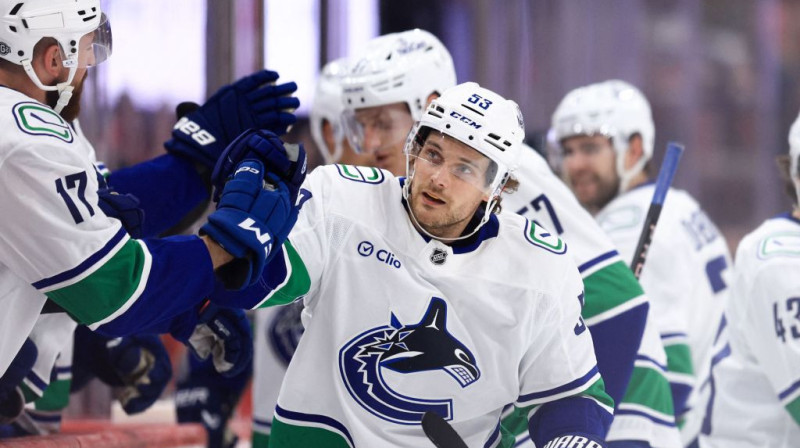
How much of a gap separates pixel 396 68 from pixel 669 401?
116 cm

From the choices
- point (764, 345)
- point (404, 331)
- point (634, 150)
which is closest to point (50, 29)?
point (404, 331)

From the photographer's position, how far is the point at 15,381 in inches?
100

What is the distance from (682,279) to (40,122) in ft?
8.20

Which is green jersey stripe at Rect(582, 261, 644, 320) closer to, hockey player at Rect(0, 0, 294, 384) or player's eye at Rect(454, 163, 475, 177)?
player's eye at Rect(454, 163, 475, 177)

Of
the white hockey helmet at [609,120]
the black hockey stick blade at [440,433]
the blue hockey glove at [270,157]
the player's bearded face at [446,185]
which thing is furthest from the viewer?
the white hockey helmet at [609,120]

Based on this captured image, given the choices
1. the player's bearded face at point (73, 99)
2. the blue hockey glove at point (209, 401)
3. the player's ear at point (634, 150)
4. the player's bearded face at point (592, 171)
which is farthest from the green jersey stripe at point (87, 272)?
the player's ear at point (634, 150)

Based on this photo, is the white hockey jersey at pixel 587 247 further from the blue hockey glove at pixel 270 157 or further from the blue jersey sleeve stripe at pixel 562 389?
the blue hockey glove at pixel 270 157

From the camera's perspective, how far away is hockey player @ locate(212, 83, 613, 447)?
2.33 m

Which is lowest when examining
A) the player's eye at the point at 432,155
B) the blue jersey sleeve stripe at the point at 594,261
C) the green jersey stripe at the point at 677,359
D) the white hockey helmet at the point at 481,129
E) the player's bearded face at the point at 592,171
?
the green jersey stripe at the point at 677,359

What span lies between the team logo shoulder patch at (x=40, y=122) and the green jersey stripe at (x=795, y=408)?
78.9 inches

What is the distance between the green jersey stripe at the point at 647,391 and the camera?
311cm

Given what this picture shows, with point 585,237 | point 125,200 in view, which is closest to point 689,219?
point 585,237

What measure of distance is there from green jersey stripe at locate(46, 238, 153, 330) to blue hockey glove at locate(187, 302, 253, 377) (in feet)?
1.89

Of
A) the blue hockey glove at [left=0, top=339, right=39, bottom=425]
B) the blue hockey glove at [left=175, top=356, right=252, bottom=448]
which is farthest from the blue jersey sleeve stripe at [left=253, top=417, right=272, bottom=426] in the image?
the blue hockey glove at [left=0, top=339, right=39, bottom=425]
